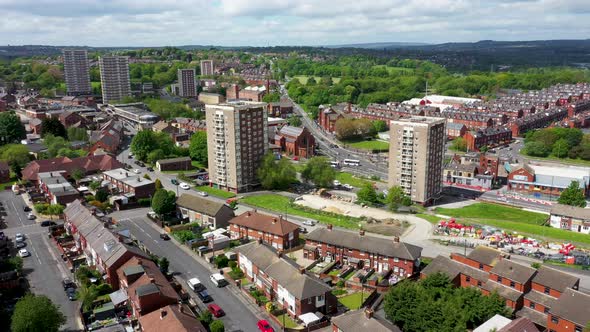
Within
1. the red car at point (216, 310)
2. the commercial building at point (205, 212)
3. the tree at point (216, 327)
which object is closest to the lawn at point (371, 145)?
the commercial building at point (205, 212)

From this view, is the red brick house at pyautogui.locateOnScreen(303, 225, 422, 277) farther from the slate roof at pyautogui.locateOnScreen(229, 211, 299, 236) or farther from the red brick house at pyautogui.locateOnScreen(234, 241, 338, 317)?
the red brick house at pyautogui.locateOnScreen(234, 241, 338, 317)

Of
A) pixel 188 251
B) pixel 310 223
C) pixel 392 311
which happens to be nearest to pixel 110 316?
pixel 188 251

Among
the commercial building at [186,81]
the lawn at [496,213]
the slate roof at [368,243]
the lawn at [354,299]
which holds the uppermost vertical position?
the commercial building at [186,81]

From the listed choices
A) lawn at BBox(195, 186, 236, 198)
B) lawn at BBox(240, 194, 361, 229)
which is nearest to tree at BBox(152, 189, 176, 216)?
lawn at BBox(240, 194, 361, 229)

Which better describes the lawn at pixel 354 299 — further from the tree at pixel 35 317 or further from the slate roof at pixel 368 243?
the tree at pixel 35 317

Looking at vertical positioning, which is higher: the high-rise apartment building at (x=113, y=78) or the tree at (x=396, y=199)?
the high-rise apartment building at (x=113, y=78)

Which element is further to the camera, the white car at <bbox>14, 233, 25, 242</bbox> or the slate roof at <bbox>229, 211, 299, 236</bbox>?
the white car at <bbox>14, 233, 25, 242</bbox>
